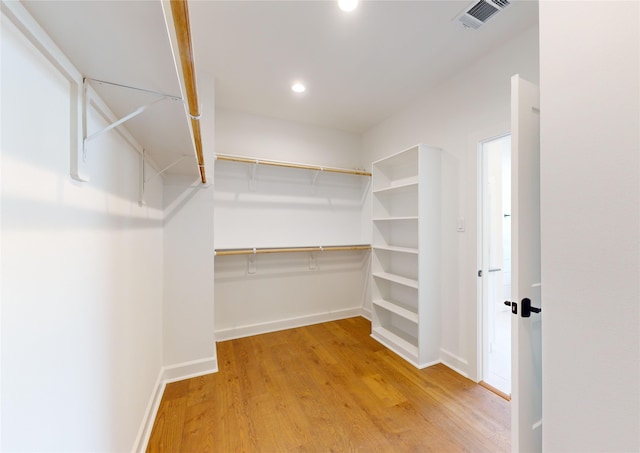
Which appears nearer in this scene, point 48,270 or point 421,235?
point 48,270

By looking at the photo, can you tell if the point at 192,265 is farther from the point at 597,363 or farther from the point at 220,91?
the point at 597,363

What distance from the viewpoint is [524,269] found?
3.53ft

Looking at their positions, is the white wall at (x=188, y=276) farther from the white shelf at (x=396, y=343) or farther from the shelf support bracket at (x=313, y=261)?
the white shelf at (x=396, y=343)

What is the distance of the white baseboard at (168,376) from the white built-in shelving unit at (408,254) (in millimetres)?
1757

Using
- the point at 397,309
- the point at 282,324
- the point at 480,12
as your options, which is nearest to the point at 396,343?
the point at 397,309

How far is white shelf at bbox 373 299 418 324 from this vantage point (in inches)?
97.8

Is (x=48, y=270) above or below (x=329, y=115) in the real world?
below

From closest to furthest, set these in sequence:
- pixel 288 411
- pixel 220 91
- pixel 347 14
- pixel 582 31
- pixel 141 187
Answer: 1. pixel 582 31
2. pixel 141 187
3. pixel 347 14
4. pixel 288 411
5. pixel 220 91

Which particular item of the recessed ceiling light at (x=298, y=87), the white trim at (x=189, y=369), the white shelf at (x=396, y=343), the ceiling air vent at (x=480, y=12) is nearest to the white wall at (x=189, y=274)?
the white trim at (x=189, y=369)

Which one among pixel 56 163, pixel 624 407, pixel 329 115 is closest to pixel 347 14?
pixel 329 115

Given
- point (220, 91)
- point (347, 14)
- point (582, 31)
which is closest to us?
point (582, 31)

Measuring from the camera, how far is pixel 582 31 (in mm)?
771

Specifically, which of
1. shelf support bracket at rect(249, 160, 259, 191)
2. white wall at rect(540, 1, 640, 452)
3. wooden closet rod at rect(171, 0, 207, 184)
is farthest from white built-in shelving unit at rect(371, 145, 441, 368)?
wooden closet rod at rect(171, 0, 207, 184)

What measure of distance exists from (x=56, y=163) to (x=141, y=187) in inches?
35.2
